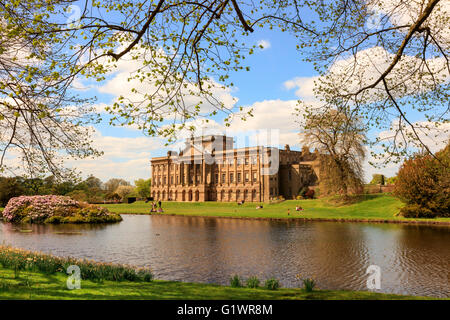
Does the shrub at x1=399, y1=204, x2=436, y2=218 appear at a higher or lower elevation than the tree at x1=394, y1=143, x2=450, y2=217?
lower

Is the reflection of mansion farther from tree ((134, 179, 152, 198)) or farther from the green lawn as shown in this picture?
the green lawn

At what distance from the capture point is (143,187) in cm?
12169

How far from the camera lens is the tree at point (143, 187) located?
390 ft

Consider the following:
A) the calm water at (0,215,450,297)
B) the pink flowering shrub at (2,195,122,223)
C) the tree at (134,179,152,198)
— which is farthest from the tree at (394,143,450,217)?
the tree at (134,179,152,198)

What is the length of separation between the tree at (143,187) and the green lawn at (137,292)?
10977 cm

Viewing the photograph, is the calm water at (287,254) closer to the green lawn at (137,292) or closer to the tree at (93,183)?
the green lawn at (137,292)

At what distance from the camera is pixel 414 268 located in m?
13.2

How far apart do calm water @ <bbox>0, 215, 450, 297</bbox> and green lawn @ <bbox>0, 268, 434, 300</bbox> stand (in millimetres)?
2206

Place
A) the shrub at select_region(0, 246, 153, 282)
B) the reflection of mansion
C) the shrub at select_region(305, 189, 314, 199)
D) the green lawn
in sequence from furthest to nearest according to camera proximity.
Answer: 1. the reflection of mansion
2. the shrub at select_region(305, 189, 314, 199)
3. the shrub at select_region(0, 246, 153, 282)
4. the green lawn

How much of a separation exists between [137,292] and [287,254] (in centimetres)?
933

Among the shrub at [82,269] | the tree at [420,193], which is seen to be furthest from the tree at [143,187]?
the shrub at [82,269]

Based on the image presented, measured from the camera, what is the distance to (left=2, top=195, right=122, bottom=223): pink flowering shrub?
35469 millimetres

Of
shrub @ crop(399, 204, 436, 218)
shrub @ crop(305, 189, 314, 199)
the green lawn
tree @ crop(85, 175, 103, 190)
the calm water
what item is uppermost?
tree @ crop(85, 175, 103, 190)
